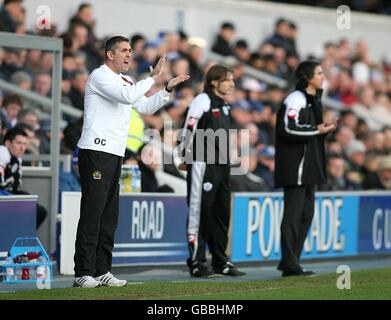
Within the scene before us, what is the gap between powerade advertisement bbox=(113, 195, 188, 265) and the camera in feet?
47.8

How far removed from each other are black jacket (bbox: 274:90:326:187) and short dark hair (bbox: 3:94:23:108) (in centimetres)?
380

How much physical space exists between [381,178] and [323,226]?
4474 mm

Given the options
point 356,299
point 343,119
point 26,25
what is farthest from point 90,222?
point 343,119

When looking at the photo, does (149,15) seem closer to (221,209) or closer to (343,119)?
(343,119)

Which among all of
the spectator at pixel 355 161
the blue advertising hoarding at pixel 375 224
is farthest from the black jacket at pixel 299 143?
the spectator at pixel 355 161

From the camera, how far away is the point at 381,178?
20.9m

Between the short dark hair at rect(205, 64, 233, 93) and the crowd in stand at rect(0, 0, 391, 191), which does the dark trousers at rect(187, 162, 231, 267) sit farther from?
the crowd in stand at rect(0, 0, 391, 191)

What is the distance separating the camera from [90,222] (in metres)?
11.1

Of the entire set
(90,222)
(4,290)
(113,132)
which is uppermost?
(113,132)

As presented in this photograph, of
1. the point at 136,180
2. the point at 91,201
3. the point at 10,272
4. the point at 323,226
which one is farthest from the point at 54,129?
the point at 323,226

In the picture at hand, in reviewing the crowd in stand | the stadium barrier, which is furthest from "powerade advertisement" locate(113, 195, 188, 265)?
the crowd in stand

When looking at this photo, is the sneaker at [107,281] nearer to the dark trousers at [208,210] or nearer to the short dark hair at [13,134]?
the dark trousers at [208,210]

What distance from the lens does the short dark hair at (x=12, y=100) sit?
50.5 ft

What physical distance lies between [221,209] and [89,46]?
19.5 feet
